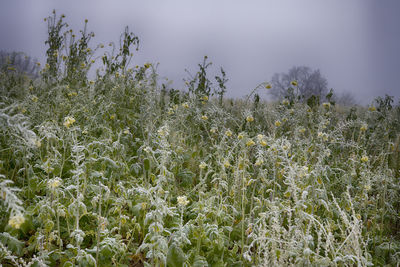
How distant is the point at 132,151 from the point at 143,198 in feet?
5.37

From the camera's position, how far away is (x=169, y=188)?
3.27m

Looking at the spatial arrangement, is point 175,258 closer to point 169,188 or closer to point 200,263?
point 200,263

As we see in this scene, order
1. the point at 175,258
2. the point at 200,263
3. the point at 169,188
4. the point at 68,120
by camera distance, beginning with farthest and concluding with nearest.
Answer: the point at 169,188 < the point at 68,120 < the point at 200,263 < the point at 175,258

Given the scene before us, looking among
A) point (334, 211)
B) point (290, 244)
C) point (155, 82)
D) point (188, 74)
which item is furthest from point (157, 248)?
point (188, 74)

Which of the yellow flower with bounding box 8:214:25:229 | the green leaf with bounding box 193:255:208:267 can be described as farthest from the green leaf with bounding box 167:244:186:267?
the yellow flower with bounding box 8:214:25:229

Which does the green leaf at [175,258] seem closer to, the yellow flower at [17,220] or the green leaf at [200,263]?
the green leaf at [200,263]

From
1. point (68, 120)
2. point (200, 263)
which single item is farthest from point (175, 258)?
point (68, 120)

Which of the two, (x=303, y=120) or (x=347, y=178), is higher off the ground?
(x=303, y=120)

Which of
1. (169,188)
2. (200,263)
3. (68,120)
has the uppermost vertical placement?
(68,120)

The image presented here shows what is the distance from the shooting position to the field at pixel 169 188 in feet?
6.95

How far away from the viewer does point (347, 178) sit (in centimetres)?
336

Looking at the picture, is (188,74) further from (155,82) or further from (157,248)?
(157,248)

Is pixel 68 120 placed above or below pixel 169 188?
above

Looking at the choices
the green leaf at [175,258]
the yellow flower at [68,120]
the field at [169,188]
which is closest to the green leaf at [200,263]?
the field at [169,188]
